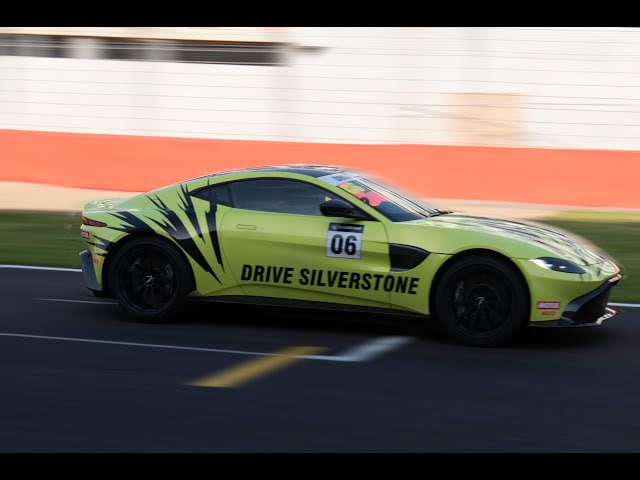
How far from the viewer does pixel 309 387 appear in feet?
23.6

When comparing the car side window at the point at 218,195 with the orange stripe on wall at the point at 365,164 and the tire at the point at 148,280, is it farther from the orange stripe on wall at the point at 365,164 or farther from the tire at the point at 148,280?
the orange stripe on wall at the point at 365,164

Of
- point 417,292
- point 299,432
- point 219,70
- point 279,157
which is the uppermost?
point 219,70

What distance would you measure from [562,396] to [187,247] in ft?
11.5

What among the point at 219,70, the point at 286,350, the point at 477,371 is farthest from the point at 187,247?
the point at 219,70

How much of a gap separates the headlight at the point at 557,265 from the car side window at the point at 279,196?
69.1 inches

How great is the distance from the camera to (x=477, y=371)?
7.59m

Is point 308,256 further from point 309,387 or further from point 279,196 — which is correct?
point 309,387

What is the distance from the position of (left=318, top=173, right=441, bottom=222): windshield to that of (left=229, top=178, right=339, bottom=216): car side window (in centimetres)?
16

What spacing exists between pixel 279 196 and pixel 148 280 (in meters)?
1.37

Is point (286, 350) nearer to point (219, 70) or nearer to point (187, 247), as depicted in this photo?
point (187, 247)

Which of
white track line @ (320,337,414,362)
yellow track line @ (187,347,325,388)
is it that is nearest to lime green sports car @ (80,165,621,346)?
white track line @ (320,337,414,362)

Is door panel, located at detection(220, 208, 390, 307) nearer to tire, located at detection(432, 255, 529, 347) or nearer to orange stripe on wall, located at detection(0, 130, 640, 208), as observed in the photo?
tire, located at detection(432, 255, 529, 347)

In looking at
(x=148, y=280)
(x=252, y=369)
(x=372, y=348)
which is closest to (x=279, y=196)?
(x=148, y=280)

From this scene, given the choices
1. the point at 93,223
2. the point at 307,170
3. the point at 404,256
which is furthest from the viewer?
the point at 93,223
